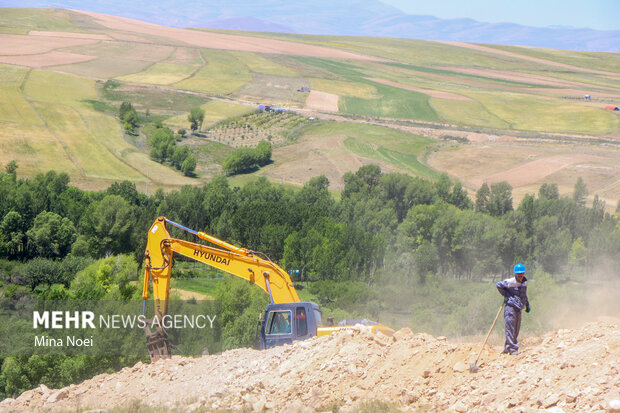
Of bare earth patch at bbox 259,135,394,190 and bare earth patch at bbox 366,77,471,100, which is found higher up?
bare earth patch at bbox 366,77,471,100

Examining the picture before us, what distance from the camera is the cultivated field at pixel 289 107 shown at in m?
102

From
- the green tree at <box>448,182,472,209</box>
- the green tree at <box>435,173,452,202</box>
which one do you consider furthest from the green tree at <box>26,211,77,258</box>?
the green tree at <box>448,182,472,209</box>

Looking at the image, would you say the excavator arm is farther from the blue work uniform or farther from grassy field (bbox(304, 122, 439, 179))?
grassy field (bbox(304, 122, 439, 179))

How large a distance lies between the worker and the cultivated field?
77.2 m

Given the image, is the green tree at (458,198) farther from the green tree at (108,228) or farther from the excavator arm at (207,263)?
the excavator arm at (207,263)

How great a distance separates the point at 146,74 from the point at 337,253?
101600mm

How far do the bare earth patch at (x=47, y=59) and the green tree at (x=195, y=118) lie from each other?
3950 cm

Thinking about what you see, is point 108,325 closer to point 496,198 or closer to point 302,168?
point 496,198

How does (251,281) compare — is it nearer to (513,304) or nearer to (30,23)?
(513,304)

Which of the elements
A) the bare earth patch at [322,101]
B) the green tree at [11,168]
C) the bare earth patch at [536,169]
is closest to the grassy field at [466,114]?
the bare earth patch at [322,101]

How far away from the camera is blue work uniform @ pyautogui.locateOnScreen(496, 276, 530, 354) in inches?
663

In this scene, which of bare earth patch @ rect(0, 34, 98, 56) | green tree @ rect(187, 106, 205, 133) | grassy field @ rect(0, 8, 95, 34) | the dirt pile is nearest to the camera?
the dirt pile

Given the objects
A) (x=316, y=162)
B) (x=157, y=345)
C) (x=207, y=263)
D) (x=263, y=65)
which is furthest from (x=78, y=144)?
(x=157, y=345)

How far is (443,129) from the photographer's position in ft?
424
